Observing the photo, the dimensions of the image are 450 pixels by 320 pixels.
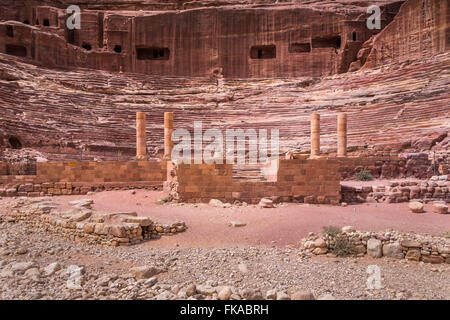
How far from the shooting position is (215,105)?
2492cm

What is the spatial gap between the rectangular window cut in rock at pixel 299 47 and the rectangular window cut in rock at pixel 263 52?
165 cm

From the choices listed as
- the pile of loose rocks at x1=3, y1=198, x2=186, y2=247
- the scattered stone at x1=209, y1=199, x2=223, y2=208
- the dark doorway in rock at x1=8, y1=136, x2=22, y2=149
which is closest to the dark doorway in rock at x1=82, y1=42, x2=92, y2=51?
the dark doorway in rock at x1=8, y1=136, x2=22, y2=149

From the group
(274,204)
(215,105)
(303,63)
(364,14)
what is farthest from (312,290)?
(364,14)

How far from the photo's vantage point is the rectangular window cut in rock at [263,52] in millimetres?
28453

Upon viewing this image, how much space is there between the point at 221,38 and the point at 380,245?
26305 millimetres

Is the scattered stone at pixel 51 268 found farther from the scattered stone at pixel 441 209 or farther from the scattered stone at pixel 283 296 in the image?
the scattered stone at pixel 441 209

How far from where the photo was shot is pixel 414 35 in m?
22.0

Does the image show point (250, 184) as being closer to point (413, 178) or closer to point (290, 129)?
point (413, 178)

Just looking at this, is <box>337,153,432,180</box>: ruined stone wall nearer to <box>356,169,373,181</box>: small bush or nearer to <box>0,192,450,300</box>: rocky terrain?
<box>356,169,373,181</box>: small bush

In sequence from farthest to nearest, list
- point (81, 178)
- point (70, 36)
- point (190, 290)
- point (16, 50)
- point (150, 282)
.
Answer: point (70, 36), point (16, 50), point (81, 178), point (150, 282), point (190, 290)

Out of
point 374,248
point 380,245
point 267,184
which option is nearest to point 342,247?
point 374,248

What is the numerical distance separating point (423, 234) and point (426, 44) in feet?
69.0

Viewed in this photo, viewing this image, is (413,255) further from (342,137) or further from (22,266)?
(342,137)

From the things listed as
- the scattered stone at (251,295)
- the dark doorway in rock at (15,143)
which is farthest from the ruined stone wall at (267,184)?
the dark doorway in rock at (15,143)
